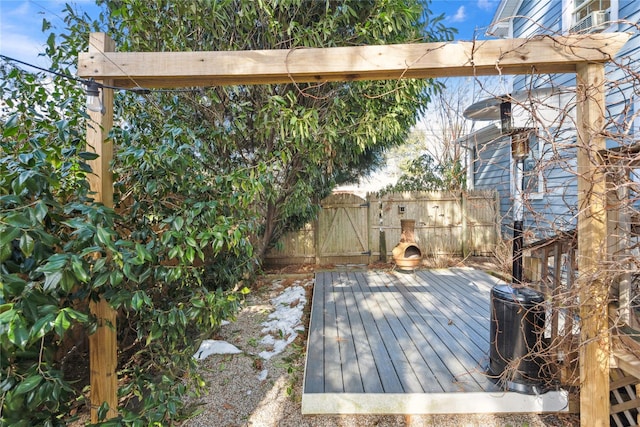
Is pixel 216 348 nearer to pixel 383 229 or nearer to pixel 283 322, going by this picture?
pixel 283 322

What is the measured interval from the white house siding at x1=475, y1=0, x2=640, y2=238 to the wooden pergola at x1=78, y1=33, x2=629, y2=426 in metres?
0.09

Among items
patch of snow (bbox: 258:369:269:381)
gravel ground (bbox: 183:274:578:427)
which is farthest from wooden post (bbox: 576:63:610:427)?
patch of snow (bbox: 258:369:269:381)

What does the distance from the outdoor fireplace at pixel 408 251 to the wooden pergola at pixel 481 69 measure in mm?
3680

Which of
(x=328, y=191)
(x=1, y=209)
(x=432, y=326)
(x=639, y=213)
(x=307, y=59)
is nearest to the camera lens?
(x=1, y=209)

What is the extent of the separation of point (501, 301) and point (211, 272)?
6.37 feet

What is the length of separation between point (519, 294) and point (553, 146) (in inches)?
38.9

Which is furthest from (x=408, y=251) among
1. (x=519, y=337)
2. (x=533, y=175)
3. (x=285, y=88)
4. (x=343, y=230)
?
(x=533, y=175)

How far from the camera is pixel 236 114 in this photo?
3.74 meters

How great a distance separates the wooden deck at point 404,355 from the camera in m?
2.04

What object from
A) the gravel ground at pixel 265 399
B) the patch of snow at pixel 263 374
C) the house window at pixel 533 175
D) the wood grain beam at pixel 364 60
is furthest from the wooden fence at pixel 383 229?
the wood grain beam at pixel 364 60

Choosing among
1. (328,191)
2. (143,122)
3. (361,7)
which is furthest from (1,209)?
(328,191)

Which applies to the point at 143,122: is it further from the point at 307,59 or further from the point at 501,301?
the point at 501,301

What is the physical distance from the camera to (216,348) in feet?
10.4

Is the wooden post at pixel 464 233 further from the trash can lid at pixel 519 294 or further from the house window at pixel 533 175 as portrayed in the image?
the trash can lid at pixel 519 294
